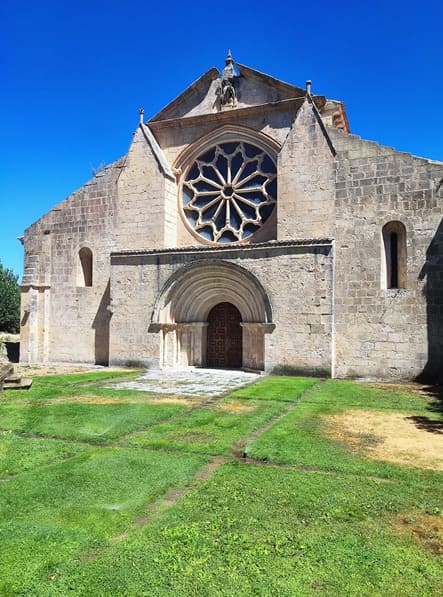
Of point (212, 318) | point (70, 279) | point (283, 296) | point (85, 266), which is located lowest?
point (212, 318)

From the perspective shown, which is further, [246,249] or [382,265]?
[246,249]

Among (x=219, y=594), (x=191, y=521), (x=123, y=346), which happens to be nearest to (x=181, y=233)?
(x=123, y=346)

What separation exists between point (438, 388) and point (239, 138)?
9.71m

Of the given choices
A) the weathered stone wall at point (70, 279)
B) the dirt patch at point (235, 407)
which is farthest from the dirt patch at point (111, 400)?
the weathered stone wall at point (70, 279)

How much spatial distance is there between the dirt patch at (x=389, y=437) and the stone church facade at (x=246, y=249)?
15.1 ft

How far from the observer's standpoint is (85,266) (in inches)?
702

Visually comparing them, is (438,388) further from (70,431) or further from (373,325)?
(70,431)

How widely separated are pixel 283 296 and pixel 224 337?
3307 mm

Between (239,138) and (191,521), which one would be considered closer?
(191,521)

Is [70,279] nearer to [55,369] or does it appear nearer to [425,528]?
[55,369]

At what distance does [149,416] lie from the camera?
8469 millimetres

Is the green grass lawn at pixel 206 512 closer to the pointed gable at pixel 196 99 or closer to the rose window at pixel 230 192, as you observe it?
the rose window at pixel 230 192

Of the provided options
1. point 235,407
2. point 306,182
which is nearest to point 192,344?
point 306,182

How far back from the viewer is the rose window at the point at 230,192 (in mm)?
15398
